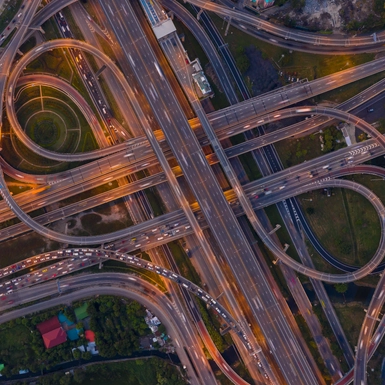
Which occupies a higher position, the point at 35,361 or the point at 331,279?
the point at 35,361

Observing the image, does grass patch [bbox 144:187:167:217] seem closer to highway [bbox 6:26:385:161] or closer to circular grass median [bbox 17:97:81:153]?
highway [bbox 6:26:385:161]

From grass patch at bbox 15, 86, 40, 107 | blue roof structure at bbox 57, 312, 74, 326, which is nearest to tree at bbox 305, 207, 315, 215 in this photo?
blue roof structure at bbox 57, 312, 74, 326

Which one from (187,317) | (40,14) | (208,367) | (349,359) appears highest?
(40,14)

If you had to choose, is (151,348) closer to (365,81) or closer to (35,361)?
(35,361)

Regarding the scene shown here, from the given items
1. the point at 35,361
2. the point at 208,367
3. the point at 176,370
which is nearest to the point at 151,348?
the point at 176,370

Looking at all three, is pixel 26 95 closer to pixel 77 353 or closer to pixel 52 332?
pixel 52 332
